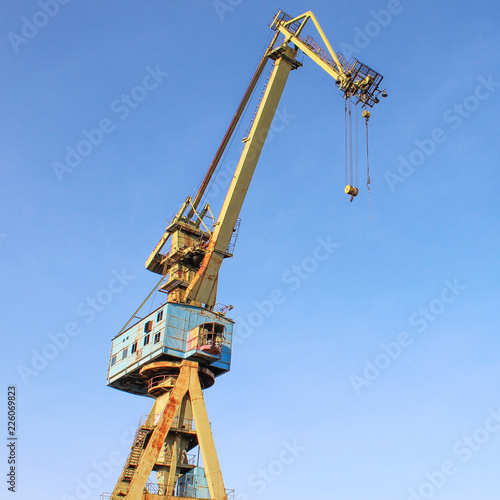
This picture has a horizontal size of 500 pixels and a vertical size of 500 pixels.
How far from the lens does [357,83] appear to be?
3066 centimetres

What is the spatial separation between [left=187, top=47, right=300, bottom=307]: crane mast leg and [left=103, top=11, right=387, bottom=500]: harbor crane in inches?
2.3

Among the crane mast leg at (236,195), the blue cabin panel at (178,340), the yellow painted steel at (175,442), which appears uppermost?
the crane mast leg at (236,195)

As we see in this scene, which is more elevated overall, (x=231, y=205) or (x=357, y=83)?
(x=357, y=83)

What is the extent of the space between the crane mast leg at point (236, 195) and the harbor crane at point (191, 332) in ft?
0.19

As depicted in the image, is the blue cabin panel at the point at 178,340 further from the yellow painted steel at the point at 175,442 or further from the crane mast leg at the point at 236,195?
the crane mast leg at the point at 236,195

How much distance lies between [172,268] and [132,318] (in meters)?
4.11

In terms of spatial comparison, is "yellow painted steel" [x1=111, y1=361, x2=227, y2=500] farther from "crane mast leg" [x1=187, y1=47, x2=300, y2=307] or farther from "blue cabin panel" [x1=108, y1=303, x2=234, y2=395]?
"crane mast leg" [x1=187, y1=47, x2=300, y2=307]

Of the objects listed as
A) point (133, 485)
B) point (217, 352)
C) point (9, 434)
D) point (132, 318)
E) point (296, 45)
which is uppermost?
point (296, 45)

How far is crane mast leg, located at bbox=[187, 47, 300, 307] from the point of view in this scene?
3450 centimetres

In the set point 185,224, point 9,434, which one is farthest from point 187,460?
point 185,224

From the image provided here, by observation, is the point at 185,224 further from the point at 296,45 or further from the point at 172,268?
the point at 296,45

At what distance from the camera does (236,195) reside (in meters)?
34.8

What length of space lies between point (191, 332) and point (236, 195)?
821 centimetres

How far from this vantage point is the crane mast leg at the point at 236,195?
34.5 m
